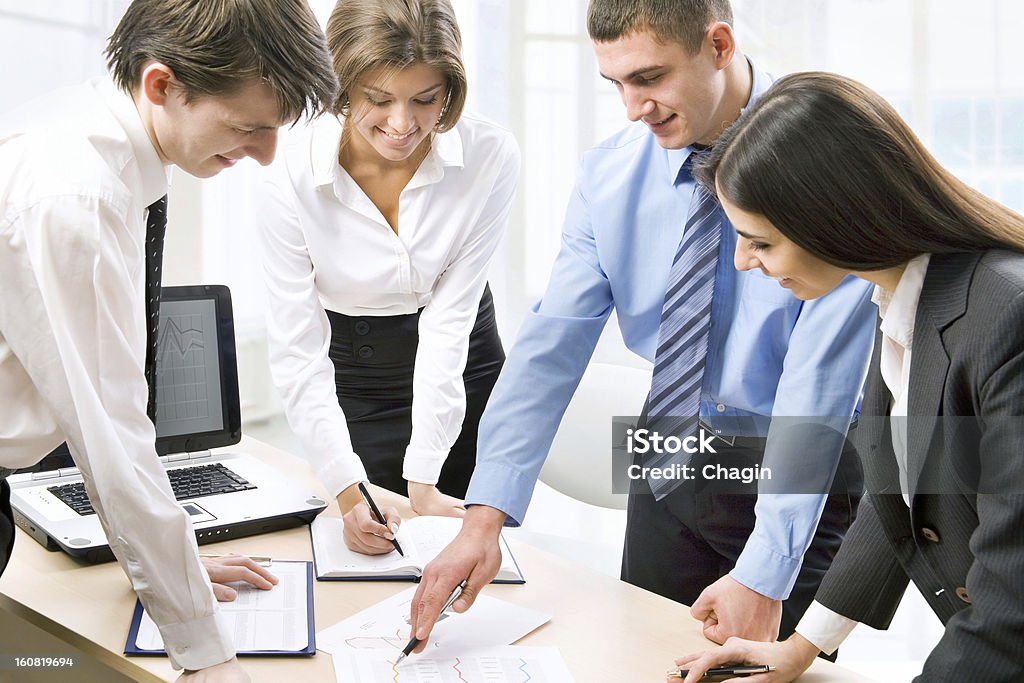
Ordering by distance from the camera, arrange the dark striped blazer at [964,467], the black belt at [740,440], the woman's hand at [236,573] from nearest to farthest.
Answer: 1. the dark striped blazer at [964,467]
2. the woman's hand at [236,573]
3. the black belt at [740,440]

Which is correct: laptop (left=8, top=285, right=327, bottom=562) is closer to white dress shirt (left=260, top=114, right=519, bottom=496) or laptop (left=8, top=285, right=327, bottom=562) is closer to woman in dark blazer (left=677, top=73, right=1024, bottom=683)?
white dress shirt (left=260, top=114, right=519, bottom=496)

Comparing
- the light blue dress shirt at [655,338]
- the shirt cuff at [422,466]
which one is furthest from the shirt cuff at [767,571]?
the shirt cuff at [422,466]

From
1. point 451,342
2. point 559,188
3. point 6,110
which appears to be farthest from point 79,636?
point 559,188

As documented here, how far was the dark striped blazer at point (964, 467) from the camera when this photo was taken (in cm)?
97

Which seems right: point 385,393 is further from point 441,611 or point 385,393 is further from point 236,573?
point 441,611

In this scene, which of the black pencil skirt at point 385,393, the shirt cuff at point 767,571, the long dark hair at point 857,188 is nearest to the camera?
the long dark hair at point 857,188

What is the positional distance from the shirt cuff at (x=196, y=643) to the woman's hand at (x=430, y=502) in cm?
71

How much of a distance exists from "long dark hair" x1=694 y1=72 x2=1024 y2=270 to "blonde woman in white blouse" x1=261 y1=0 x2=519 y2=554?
87 centimetres

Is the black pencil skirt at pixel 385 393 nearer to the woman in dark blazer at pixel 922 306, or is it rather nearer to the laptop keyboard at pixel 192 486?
the laptop keyboard at pixel 192 486

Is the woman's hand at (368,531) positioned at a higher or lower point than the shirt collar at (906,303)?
lower

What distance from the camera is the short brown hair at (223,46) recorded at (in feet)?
3.86

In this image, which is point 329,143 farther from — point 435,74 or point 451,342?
point 451,342

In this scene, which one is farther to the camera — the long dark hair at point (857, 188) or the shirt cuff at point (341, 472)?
the shirt cuff at point (341, 472)

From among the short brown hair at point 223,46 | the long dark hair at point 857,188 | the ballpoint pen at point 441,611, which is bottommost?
the ballpoint pen at point 441,611
